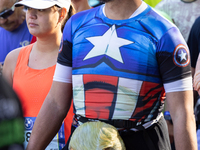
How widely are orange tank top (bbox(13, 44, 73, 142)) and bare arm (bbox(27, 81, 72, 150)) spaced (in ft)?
1.81

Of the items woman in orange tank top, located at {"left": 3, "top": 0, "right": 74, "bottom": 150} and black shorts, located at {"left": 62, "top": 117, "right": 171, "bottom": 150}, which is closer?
black shorts, located at {"left": 62, "top": 117, "right": 171, "bottom": 150}

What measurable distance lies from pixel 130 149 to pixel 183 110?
34 centimetres

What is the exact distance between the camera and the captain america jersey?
1.54m

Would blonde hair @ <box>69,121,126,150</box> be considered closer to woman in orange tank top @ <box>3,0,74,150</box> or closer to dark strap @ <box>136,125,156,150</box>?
dark strap @ <box>136,125,156,150</box>

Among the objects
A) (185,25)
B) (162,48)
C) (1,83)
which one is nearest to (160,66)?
(162,48)

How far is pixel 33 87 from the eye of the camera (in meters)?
2.43

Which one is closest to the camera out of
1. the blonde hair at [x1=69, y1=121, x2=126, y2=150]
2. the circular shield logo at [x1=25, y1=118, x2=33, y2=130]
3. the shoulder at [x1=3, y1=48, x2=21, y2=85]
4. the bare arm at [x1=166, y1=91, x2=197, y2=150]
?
the blonde hair at [x1=69, y1=121, x2=126, y2=150]

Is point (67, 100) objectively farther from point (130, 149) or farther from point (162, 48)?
point (162, 48)

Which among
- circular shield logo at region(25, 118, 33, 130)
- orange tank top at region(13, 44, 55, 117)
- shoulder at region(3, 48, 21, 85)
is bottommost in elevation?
circular shield logo at region(25, 118, 33, 130)

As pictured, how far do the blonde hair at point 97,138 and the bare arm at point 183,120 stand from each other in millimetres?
291

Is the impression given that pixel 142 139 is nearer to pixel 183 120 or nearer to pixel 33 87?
pixel 183 120

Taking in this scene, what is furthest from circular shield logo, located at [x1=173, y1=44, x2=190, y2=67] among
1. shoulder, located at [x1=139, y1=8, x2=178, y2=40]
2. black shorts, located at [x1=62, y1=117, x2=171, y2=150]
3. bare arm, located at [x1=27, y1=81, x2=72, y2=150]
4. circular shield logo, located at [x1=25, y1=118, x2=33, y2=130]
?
circular shield logo, located at [x1=25, y1=118, x2=33, y2=130]

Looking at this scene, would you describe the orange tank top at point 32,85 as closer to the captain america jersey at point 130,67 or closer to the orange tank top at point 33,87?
the orange tank top at point 33,87

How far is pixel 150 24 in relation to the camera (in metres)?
1.58
